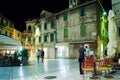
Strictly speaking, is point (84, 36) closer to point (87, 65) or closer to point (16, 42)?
point (16, 42)

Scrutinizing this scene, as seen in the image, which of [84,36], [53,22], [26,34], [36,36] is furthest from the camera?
[26,34]

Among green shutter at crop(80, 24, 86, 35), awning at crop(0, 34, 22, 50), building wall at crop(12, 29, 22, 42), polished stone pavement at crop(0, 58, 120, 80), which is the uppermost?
building wall at crop(12, 29, 22, 42)

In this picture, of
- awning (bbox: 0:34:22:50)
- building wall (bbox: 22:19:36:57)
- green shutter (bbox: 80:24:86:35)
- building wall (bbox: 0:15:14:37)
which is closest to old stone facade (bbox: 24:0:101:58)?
green shutter (bbox: 80:24:86:35)

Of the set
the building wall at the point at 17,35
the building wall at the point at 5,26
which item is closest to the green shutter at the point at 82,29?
the building wall at the point at 5,26

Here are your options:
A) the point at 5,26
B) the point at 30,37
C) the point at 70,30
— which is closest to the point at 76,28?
the point at 70,30

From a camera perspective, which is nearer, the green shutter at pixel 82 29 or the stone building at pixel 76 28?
the stone building at pixel 76 28

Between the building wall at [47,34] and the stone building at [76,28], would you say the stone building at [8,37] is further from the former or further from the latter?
the stone building at [76,28]

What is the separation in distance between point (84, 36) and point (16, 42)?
12816mm

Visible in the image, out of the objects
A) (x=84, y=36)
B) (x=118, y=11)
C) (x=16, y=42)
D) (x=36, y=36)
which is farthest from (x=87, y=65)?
(x=36, y=36)

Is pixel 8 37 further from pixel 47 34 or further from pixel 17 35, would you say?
pixel 17 35

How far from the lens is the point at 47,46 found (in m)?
39.3

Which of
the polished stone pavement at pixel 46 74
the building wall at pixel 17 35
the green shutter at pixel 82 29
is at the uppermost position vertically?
the building wall at pixel 17 35

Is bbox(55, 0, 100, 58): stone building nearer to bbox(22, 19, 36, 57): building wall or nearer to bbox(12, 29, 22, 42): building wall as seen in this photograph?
bbox(22, 19, 36, 57): building wall

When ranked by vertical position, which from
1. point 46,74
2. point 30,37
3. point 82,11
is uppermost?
point 82,11
